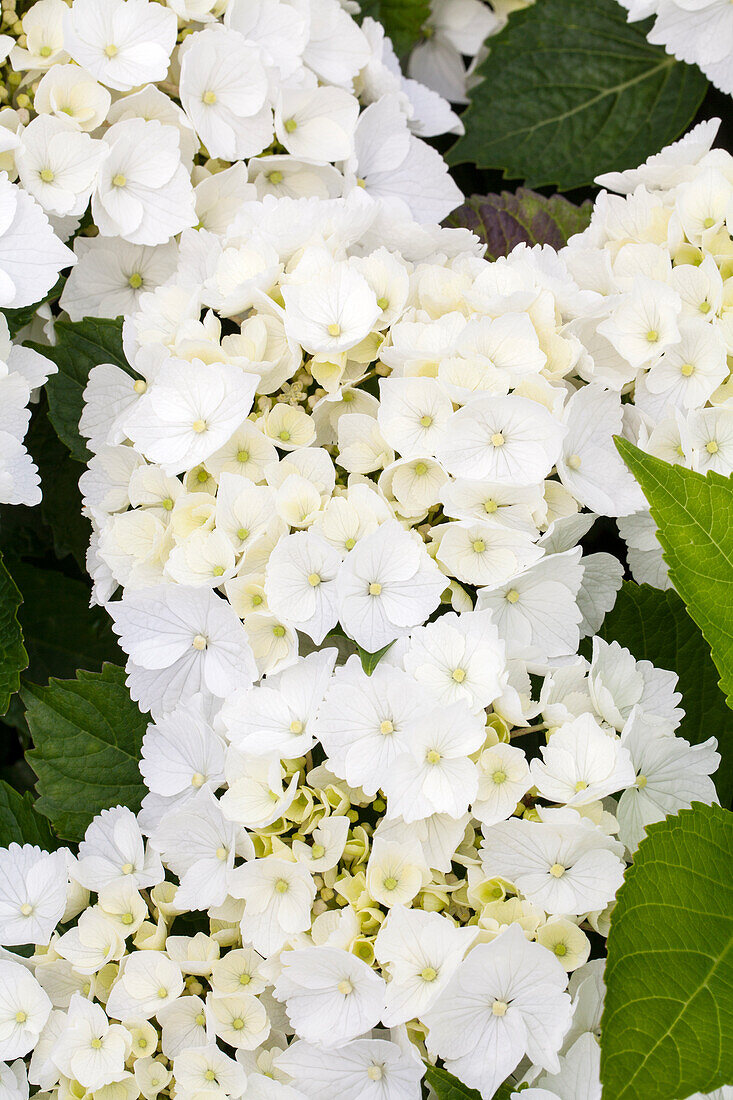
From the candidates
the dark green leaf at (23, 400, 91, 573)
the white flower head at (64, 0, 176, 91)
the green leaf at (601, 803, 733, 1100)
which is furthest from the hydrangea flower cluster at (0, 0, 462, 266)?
the green leaf at (601, 803, 733, 1100)

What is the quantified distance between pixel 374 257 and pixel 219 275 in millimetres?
93

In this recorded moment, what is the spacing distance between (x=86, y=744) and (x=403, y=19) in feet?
2.39

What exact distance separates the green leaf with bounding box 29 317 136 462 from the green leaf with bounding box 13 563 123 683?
0.21 meters

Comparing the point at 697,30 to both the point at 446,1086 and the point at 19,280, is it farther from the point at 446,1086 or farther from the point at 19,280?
the point at 446,1086

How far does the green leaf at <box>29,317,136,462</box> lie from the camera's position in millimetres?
757

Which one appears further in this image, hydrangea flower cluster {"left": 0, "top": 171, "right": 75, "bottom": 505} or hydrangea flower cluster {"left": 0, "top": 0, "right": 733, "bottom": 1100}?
hydrangea flower cluster {"left": 0, "top": 171, "right": 75, "bottom": 505}

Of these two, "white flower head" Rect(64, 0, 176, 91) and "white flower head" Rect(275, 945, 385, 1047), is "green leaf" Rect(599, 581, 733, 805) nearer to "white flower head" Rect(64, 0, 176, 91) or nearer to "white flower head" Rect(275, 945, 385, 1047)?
"white flower head" Rect(275, 945, 385, 1047)

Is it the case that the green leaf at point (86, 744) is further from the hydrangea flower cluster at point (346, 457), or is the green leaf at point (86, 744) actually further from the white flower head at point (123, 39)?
the white flower head at point (123, 39)

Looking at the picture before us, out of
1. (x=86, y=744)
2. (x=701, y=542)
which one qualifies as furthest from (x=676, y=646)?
(x=86, y=744)

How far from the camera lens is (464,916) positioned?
567 mm

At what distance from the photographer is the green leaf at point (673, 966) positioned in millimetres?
488

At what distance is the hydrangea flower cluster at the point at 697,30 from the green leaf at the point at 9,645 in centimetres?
62

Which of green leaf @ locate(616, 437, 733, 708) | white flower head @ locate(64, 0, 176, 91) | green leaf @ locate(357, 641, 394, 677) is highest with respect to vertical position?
white flower head @ locate(64, 0, 176, 91)

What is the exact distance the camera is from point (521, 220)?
2.94ft
